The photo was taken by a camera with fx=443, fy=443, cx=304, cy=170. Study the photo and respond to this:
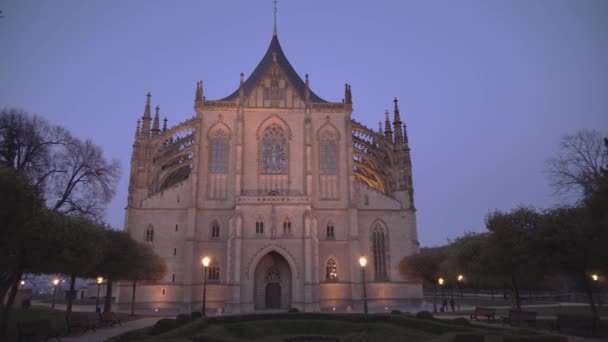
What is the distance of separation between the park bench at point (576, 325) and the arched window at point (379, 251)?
2521 centimetres

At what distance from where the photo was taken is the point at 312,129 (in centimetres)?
4900

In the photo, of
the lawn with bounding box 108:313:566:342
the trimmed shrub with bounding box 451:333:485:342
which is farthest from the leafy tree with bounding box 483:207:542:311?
the trimmed shrub with bounding box 451:333:485:342

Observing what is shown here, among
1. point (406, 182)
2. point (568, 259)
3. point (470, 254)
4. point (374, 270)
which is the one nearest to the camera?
point (568, 259)

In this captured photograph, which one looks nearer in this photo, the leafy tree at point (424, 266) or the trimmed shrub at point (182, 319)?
the trimmed shrub at point (182, 319)

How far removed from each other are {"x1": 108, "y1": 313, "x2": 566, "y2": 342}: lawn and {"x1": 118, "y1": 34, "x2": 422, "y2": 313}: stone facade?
15218mm

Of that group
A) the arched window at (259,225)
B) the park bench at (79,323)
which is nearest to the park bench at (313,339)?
the park bench at (79,323)

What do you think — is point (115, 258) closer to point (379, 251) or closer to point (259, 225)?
point (259, 225)

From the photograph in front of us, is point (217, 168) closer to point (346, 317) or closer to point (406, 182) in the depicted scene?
point (406, 182)

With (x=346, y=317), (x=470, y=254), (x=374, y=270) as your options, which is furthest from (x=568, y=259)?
(x=374, y=270)

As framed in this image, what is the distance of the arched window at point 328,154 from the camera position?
4819 centimetres

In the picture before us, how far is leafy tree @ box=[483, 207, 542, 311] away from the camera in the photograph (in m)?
24.9

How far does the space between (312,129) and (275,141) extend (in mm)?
4299

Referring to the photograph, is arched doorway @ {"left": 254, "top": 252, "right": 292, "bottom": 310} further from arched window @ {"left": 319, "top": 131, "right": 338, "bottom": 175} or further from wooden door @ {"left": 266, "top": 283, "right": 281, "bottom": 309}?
arched window @ {"left": 319, "top": 131, "right": 338, "bottom": 175}

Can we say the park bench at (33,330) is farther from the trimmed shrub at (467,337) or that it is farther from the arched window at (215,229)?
the arched window at (215,229)
